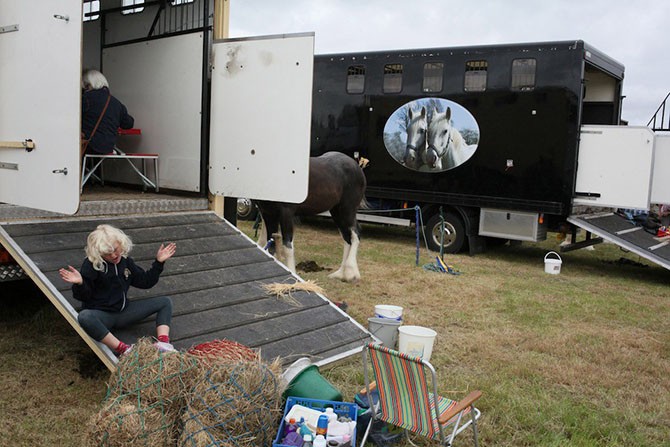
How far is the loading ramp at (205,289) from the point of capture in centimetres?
406

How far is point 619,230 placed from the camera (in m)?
9.27

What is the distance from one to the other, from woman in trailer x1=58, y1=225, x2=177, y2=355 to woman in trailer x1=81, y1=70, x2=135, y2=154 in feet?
7.82

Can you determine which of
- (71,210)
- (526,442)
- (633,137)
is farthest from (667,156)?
(71,210)

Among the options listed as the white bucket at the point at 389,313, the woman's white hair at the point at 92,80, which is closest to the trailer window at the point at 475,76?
the white bucket at the point at 389,313

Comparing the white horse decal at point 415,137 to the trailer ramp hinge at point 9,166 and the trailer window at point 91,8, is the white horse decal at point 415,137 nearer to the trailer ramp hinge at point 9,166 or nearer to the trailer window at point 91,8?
the trailer window at point 91,8

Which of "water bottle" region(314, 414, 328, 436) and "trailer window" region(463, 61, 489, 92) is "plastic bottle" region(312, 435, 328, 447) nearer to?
"water bottle" region(314, 414, 328, 436)

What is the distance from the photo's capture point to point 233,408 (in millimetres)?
2904

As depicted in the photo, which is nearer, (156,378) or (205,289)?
(156,378)

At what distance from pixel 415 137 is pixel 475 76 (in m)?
1.40

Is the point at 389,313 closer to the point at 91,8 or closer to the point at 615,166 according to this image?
the point at 91,8

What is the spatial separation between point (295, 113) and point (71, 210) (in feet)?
6.72

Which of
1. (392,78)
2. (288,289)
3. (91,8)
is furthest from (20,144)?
(392,78)

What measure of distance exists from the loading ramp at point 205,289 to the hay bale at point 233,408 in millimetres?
917

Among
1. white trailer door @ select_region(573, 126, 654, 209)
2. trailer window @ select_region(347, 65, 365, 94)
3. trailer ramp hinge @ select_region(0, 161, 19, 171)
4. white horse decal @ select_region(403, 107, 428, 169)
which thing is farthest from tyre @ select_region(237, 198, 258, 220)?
trailer ramp hinge @ select_region(0, 161, 19, 171)
